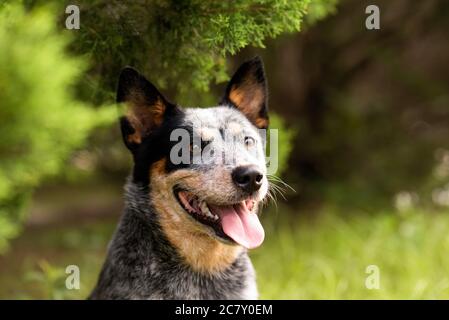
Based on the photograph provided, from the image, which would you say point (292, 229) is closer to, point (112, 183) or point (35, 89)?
point (112, 183)

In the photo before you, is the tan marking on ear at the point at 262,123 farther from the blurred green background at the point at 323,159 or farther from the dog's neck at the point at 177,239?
the dog's neck at the point at 177,239

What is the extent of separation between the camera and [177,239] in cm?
380

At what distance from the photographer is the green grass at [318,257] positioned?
17.0ft

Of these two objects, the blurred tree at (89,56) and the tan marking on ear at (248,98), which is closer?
the blurred tree at (89,56)

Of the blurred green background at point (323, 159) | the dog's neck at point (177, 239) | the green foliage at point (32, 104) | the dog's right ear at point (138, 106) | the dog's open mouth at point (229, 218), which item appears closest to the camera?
the green foliage at point (32, 104)

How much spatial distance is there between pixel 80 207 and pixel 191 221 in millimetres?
5420

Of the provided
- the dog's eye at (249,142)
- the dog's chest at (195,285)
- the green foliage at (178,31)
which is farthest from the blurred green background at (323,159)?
the dog's chest at (195,285)

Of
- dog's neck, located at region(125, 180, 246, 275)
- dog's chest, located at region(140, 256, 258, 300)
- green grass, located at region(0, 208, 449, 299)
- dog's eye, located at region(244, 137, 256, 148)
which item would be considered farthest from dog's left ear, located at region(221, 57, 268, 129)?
green grass, located at region(0, 208, 449, 299)

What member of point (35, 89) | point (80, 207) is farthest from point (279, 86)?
point (35, 89)

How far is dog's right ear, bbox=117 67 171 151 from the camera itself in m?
3.67

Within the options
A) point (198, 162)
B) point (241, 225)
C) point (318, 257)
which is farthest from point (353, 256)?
point (198, 162)

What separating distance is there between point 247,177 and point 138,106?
0.77m

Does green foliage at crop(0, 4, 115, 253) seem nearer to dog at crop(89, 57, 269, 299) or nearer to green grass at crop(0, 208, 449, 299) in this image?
dog at crop(89, 57, 269, 299)

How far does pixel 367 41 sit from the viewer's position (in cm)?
718
